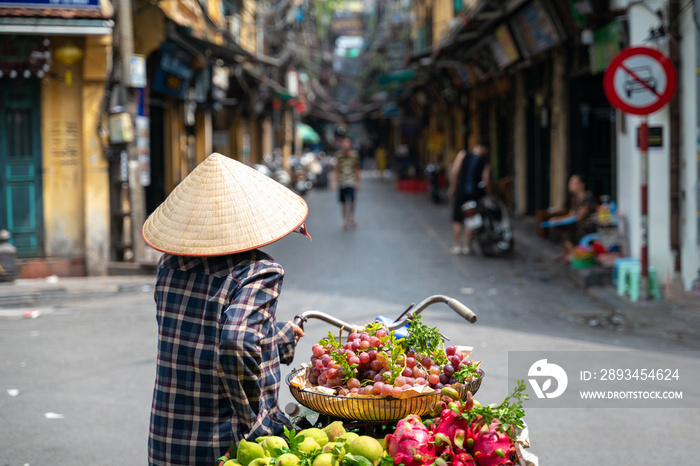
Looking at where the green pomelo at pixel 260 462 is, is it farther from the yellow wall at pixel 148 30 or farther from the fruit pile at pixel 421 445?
the yellow wall at pixel 148 30

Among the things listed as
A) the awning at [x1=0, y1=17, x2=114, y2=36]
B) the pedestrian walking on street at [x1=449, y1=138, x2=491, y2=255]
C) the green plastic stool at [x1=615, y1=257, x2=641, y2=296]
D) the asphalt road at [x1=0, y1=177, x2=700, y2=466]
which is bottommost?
the asphalt road at [x1=0, y1=177, x2=700, y2=466]

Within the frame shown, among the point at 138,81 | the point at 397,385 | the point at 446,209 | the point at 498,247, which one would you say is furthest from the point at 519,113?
the point at 397,385

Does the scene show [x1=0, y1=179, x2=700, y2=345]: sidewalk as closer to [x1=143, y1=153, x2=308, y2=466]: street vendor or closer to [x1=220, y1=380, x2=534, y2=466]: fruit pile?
[x1=220, y1=380, x2=534, y2=466]: fruit pile

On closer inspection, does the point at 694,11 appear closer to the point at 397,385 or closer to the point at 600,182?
the point at 600,182

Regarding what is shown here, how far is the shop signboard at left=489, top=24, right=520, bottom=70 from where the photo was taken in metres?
17.5

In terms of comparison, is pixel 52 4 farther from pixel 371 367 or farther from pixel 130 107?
pixel 371 367

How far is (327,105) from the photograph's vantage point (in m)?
63.8

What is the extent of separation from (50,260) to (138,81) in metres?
3.15

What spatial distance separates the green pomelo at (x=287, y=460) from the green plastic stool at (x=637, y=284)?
7.68m

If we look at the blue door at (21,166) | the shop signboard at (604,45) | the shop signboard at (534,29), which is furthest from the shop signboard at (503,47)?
the blue door at (21,166)

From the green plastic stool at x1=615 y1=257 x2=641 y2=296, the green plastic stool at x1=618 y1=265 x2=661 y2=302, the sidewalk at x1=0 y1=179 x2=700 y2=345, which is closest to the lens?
the sidewalk at x1=0 y1=179 x2=700 y2=345

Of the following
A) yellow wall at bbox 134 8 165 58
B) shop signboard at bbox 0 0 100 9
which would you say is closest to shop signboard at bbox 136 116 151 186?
shop signboard at bbox 0 0 100 9

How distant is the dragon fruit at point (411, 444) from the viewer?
246 cm

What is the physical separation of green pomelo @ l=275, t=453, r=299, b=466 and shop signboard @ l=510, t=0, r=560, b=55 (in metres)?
13.6
